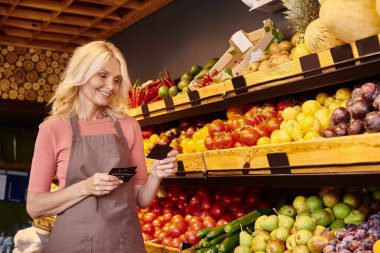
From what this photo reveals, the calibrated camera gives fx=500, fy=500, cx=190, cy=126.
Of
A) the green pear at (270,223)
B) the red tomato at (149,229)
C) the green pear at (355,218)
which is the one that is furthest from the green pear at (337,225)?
the red tomato at (149,229)

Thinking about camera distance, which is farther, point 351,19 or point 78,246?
point 78,246

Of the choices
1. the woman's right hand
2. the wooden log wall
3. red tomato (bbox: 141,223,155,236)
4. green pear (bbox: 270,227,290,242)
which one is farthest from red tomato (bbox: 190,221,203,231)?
the wooden log wall

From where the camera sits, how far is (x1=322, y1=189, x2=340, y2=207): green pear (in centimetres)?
267

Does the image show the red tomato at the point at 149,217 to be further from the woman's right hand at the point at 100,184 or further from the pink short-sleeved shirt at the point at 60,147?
the woman's right hand at the point at 100,184

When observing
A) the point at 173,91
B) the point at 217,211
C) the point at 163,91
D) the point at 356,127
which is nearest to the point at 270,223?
the point at 217,211

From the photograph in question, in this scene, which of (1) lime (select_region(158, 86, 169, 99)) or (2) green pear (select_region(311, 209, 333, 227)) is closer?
(2) green pear (select_region(311, 209, 333, 227))

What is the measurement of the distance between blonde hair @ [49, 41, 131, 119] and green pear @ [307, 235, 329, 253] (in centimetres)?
117

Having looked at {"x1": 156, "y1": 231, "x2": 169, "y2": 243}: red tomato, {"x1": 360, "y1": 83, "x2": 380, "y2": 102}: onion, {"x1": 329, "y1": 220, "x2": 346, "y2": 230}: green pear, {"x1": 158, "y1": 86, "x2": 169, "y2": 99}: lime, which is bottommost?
{"x1": 156, "y1": 231, "x2": 169, "y2": 243}: red tomato

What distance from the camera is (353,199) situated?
103 inches

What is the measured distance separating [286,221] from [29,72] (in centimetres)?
586

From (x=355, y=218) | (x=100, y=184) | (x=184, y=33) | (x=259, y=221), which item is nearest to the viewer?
(x=100, y=184)

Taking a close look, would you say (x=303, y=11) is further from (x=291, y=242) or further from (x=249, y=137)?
(x=291, y=242)

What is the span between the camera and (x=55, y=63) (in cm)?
772

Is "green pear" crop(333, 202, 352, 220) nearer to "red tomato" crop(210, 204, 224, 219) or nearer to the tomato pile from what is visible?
the tomato pile
